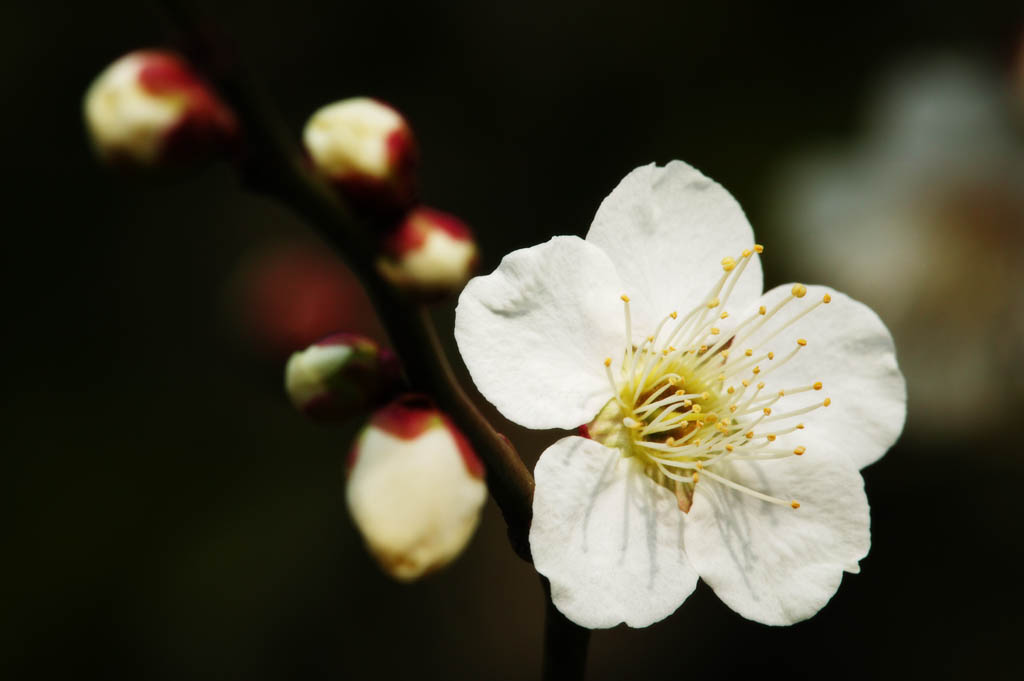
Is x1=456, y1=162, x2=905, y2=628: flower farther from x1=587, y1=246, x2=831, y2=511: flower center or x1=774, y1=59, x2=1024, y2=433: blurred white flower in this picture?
x1=774, y1=59, x2=1024, y2=433: blurred white flower

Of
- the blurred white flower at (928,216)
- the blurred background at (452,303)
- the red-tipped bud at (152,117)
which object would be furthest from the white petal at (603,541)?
the blurred white flower at (928,216)

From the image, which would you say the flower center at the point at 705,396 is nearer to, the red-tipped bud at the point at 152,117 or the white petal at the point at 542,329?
the white petal at the point at 542,329

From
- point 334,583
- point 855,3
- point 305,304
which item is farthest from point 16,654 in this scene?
point 855,3

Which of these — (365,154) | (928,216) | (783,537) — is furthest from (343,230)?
(928,216)

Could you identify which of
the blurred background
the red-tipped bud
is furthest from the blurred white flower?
the red-tipped bud

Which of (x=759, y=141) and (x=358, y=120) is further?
(x=759, y=141)

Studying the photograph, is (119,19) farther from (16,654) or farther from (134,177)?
(134,177)
